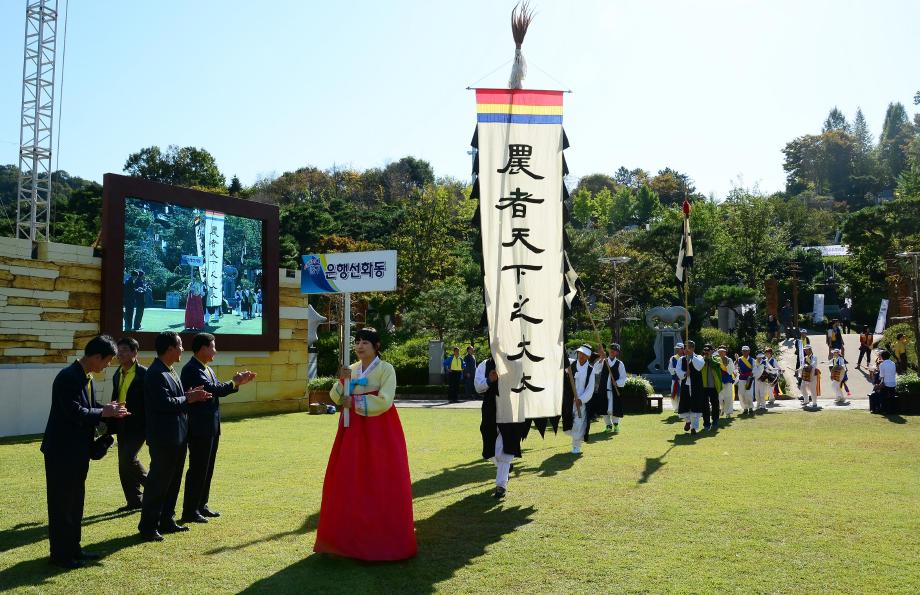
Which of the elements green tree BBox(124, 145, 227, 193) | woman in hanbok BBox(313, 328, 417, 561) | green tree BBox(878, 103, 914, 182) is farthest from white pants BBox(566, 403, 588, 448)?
green tree BBox(878, 103, 914, 182)

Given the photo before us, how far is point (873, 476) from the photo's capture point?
9.65 meters

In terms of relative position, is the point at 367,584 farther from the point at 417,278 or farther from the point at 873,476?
the point at 417,278

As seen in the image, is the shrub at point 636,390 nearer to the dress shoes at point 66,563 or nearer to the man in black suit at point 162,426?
the man in black suit at point 162,426

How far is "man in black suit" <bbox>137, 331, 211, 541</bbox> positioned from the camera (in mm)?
6547

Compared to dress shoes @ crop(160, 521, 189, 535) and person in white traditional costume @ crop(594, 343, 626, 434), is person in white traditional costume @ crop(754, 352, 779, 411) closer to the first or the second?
person in white traditional costume @ crop(594, 343, 626, 434)

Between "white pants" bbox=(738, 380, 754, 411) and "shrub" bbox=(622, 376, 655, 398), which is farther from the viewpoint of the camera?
"shrub" bbox=(622, 376, 655, 398)

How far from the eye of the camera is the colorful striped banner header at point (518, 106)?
8.52m

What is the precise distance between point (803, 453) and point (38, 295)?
46.7 feet

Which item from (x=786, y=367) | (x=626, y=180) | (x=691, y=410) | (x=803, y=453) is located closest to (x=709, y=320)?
(x=786, y=367)

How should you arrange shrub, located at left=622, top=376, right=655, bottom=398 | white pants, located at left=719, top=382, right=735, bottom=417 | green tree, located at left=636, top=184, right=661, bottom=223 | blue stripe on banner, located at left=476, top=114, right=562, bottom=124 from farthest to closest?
green tree, located at left=636, top=184, right=661, bottom=223 < shrub, located at left=622, top=376, right=655, bottom=398 < white pants, located at left=719, top=382, right=735, bottom=417 < blue stripe on banner, located at left=476, top=114, right=562, bottom=124

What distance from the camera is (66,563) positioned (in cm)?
571

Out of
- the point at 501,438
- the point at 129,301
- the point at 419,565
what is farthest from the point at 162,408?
the point at 129,301

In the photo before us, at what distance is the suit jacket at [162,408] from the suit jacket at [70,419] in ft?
2.59

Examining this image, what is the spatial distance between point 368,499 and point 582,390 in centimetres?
758
